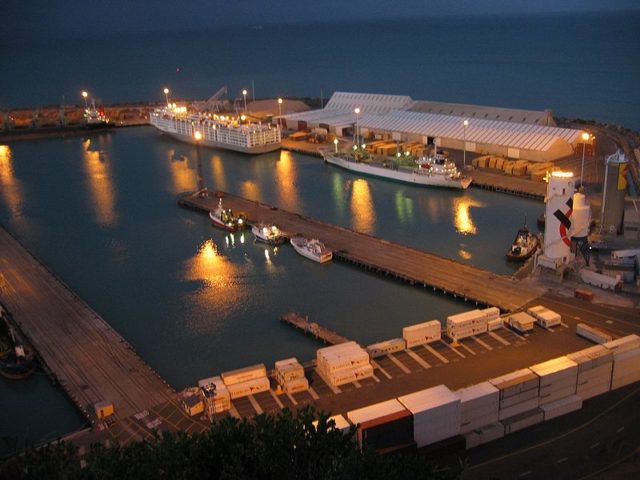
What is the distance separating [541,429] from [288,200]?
2241 cm

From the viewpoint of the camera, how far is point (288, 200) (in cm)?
3591

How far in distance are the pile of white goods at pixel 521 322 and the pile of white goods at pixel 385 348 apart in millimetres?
3358

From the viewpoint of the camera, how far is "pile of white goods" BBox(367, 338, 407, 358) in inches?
739

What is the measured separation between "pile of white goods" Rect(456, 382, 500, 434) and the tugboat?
11229mm

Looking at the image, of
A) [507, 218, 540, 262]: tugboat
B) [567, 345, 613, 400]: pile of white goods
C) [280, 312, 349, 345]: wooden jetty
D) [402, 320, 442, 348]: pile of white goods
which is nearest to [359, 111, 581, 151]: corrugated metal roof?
[507, 218, 540, 262]: tugboat

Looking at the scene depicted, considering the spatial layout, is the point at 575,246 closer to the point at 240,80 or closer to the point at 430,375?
the point at 430,375

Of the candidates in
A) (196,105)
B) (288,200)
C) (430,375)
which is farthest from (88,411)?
(196,105)

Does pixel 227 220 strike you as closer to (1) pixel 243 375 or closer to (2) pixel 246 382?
(1) pixel 243 375

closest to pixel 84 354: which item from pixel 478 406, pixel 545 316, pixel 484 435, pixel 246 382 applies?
pixel 246 382

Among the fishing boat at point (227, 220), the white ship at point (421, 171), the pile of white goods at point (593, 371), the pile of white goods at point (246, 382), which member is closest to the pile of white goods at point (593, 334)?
the pile of white goods at point (593, 371)

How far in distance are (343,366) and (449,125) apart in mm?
30715

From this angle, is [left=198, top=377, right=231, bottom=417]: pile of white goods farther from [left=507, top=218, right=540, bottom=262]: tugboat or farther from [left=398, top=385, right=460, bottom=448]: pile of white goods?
[left=507, top=218, right=540, bottom=262]: tugboat

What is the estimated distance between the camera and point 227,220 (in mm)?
31609

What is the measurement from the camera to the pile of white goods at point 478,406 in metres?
15.3
